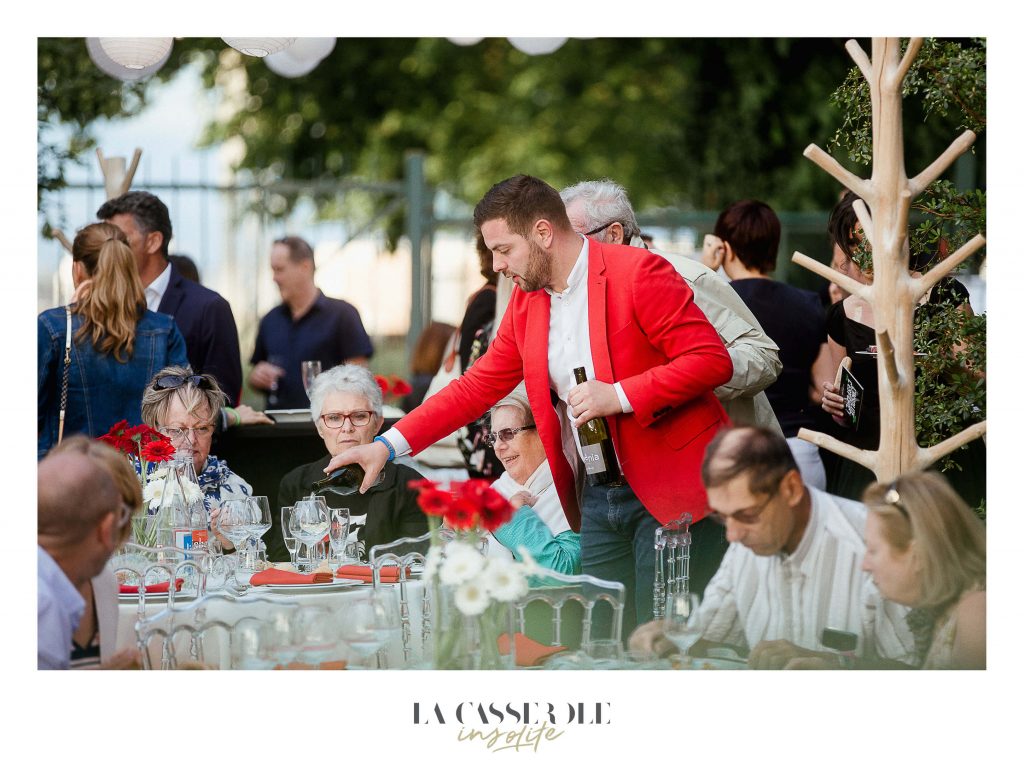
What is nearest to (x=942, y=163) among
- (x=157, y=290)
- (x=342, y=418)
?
(x=342, y=418)

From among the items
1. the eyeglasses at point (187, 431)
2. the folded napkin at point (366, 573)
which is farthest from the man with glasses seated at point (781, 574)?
the eyeglasses at point (187, 431)

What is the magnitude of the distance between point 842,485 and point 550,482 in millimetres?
804

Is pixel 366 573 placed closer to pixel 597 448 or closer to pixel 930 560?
pixel 597 448

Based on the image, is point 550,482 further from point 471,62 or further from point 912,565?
point 471,62

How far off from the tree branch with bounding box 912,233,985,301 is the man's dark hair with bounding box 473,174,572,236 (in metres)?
0.90

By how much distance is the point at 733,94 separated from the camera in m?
10.1

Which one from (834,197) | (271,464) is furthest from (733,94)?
(271,464)

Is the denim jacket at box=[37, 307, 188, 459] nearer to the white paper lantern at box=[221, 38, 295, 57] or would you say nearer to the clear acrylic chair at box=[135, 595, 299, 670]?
the white paper lantern at box=[221, 38, 295, 57]

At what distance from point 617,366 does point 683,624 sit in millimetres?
679

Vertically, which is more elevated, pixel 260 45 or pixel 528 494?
pixel 260 45

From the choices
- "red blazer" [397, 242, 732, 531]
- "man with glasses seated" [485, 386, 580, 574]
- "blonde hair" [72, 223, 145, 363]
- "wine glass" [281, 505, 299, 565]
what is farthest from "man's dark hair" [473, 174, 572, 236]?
"blonde hair" [72, 223, 145, 363]

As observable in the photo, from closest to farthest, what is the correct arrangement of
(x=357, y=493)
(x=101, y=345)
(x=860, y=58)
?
1. (x=860, y=58)
2. (x=357, y=493)
3. (x=101, y=345)

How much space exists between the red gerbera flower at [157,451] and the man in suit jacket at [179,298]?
1.17 metres

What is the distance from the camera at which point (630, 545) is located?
3.37 m
